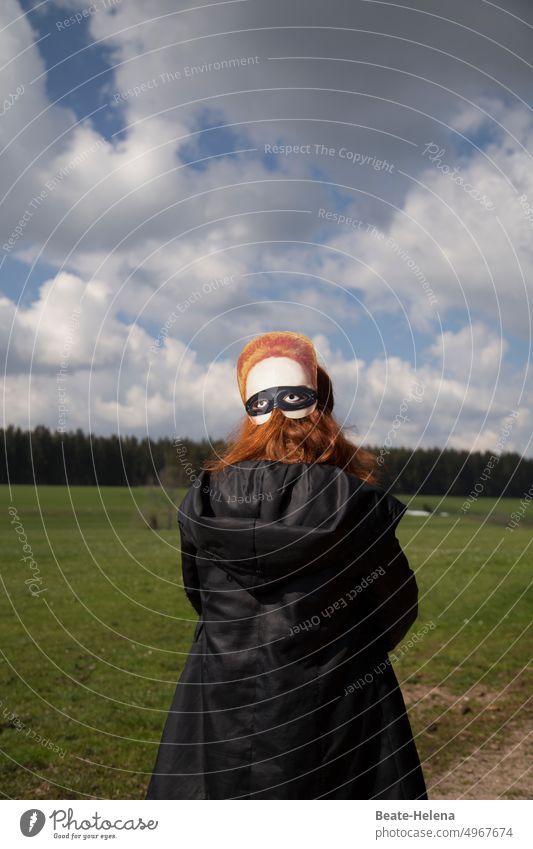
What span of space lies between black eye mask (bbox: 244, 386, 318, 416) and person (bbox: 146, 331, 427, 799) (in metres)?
0.02

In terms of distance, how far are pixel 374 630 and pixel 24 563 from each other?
48.2ft

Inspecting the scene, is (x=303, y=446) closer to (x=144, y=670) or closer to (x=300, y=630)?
(x=300, y=630)

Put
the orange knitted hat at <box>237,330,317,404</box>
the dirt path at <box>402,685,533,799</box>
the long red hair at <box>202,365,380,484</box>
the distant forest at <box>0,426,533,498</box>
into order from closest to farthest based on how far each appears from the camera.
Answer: the long red hair at <box>202,365,380,484</box>, the orange knitted hat at <box>237,330,317,404</box>, the dirt path at <box>402,685,533,799</box>, the distant forest at <box>0,426,533,498</box>

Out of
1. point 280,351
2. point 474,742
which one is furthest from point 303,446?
Answer: point 474,742

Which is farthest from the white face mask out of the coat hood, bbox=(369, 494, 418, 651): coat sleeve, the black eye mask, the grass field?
the grass field

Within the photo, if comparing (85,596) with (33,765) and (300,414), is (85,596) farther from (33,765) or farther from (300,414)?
(300,414)

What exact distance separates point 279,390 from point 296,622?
0.95 metres

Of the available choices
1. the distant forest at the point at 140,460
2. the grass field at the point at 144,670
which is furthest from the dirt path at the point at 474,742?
the distant forest at the point at 140,460

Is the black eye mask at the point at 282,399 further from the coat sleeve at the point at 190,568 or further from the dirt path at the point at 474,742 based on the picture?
the dirt path at the point at 474,742

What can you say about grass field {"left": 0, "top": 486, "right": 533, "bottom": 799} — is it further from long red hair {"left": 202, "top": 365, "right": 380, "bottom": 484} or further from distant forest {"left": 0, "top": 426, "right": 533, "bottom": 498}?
long red hair {"left": 202, "top": 365, "right": 380, "bottom": 484}

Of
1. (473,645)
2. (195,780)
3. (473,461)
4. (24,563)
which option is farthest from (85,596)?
(473,461)

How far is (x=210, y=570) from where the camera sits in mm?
2994

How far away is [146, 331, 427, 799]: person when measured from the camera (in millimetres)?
2791

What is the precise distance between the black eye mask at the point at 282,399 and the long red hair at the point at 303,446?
43mm
